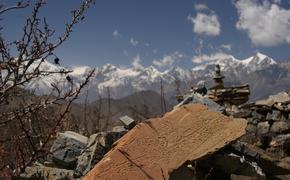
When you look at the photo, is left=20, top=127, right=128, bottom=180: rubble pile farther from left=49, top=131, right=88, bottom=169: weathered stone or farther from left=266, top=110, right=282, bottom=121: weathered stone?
left=266, top=110, right=282, bottom=121: weathered stone

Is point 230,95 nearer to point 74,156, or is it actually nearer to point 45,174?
point 74,156

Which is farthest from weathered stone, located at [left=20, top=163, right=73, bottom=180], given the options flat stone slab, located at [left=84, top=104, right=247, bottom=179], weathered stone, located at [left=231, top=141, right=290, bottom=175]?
weathered stone, located at [left=231, top=141, right=290, bottom=175]

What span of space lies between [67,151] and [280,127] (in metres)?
6.38

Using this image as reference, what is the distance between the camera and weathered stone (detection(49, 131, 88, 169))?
9.31m

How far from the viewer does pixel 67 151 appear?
938 cm

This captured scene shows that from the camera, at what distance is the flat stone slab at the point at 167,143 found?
23.4ft

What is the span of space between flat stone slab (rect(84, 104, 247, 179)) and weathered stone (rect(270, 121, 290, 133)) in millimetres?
4794

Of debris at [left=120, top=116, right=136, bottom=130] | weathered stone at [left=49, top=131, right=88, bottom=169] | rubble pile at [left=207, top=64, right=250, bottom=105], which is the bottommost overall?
weathered stone at [left=49, top=131, right=88, bottom=169]

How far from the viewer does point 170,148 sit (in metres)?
7.53

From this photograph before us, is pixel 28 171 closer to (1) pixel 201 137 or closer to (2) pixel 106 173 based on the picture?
(2) pixel 106 173

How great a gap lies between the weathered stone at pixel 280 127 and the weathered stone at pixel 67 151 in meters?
5.88

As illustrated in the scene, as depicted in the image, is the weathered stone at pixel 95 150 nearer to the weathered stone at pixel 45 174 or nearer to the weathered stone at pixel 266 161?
the weathered stone at pixel 45 174

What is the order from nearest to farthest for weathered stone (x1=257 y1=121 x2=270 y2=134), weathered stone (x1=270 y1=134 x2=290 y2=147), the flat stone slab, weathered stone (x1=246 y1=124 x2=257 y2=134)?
1. the flat stone slab
2. weathered stone (x1=270 y1=134 x2=290 y2=147)
3. weathered stone (x1=257 y1=121 x2=270 y2=134)
4. weathered stone (x1=246 y1=124 x2=257 y2=134)

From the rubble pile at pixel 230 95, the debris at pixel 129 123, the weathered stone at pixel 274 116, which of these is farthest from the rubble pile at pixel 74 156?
the rubble pile at pixel 230 95
